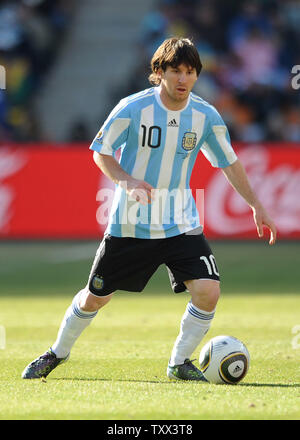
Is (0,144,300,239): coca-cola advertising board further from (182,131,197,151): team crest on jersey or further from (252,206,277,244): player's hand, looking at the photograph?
(182,131,197,151): team crest on jersey

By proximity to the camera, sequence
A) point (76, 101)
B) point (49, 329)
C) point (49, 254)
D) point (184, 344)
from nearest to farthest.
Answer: point (184, 344)
point (49, 329)
point (49, 254)
point (76, 101)

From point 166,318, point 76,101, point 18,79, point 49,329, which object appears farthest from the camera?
point 76,101

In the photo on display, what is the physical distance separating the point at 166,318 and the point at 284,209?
261 inches

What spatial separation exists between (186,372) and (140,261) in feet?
2.79

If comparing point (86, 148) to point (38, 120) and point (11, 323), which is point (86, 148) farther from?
point (11, 323)

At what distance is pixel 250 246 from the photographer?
54.5 feet

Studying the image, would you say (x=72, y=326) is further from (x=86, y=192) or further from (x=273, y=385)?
(x=86, y=192)

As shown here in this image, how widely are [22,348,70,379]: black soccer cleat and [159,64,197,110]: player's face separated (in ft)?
6.55

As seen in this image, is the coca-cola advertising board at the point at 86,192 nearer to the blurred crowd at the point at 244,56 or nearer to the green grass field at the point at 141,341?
the green grass field at the point at 141,341

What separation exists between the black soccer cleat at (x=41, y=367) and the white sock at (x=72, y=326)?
50 millimetres

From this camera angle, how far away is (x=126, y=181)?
6.02 m

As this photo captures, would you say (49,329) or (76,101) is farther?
(76,101)

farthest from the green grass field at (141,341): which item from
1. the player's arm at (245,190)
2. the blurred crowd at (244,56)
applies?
the blurred crowd at (244,56)

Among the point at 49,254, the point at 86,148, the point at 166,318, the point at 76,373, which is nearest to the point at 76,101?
the point at 86,148
